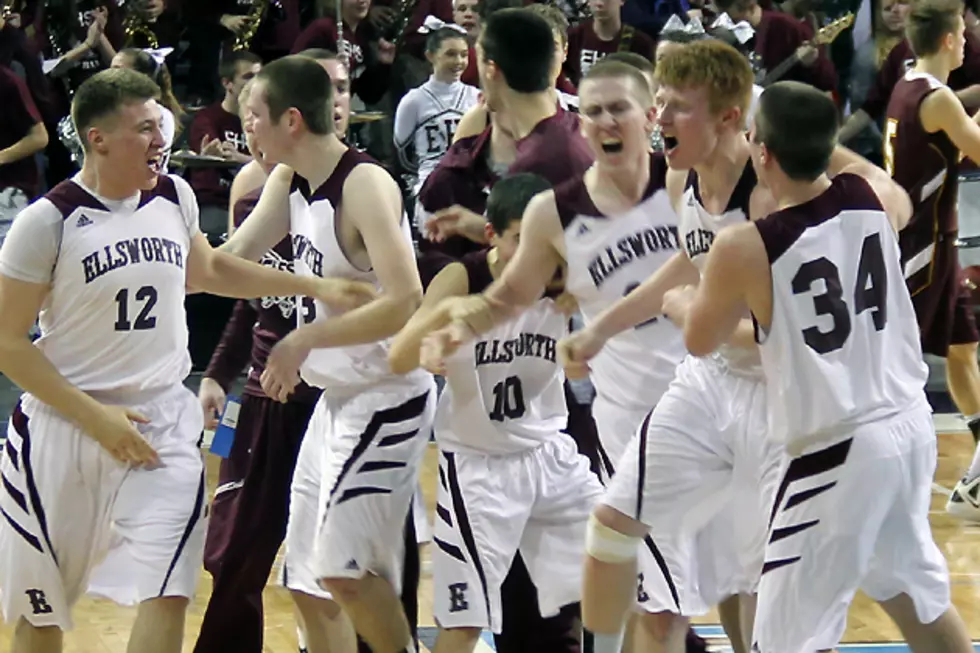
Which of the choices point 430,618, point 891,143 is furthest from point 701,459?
point 891,143

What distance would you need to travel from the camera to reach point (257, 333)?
19.1 ft

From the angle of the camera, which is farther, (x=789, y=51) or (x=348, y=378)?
(x=789, y=51)

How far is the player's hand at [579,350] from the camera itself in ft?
15.2

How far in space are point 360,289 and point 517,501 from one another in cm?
78

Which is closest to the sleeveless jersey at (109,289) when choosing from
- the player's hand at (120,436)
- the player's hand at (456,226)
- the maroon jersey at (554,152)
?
the player's hand at (120,436)

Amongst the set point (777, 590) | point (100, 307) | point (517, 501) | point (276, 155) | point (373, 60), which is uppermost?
point (373, 60)

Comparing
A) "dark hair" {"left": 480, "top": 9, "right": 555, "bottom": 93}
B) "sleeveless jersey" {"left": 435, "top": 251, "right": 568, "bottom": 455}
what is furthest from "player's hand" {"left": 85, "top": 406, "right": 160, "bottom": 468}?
"dark hair" {"left": 480, "top": 9, "right": 555, "bottom": 93}

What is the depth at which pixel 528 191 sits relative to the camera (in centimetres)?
497

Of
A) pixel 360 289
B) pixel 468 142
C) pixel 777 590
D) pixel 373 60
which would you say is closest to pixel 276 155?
pixel 360 289

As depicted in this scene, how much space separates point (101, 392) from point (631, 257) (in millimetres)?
1636

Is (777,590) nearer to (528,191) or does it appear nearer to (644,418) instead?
(644,418)

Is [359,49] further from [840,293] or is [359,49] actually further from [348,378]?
[840,293]

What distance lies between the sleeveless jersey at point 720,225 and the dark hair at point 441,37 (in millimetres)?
6100

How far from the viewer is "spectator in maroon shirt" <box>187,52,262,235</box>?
10.4m
